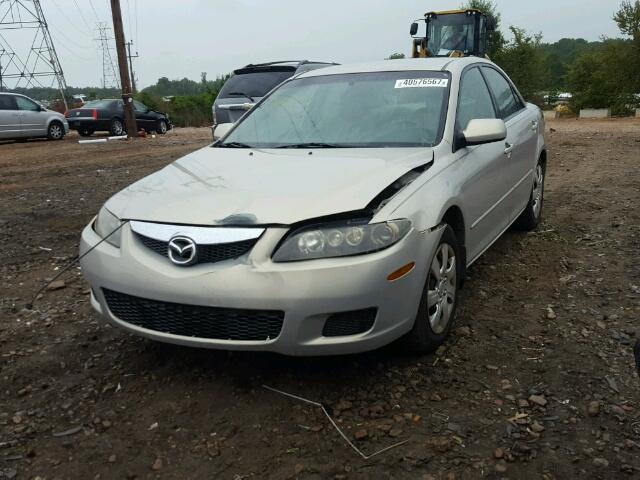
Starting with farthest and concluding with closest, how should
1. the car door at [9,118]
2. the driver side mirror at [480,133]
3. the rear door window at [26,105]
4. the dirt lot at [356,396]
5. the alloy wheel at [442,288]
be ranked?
the rear door window at [26,105], the car door at [9,118], the driver side mirror at [480,133], the alloy wheel at [442,288], the dirt lot at [356,396]

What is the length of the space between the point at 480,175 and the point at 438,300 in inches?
40.7

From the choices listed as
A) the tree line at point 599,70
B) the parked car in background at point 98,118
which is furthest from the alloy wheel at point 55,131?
the tree line at point 599,70

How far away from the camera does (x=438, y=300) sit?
3281mm

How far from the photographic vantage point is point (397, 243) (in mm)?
2807

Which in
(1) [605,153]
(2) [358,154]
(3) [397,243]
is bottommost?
(1) [605,153]

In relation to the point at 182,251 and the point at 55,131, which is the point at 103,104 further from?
the point at 182,251

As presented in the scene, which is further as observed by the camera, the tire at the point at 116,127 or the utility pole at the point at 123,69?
the tire at the point at 116,127

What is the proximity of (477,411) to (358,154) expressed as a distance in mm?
1548

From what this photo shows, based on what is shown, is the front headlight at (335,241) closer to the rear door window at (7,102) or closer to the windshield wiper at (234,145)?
the windshield wiper at (234,145)

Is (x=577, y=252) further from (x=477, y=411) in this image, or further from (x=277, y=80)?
(x=277, y=80)

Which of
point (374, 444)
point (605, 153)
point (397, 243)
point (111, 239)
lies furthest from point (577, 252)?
point (605, 153)

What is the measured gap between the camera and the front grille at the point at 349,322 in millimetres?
2760

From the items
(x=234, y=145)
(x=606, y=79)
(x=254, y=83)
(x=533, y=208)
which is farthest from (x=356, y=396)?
(x=606, y=79)

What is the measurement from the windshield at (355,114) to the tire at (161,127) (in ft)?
64.9
